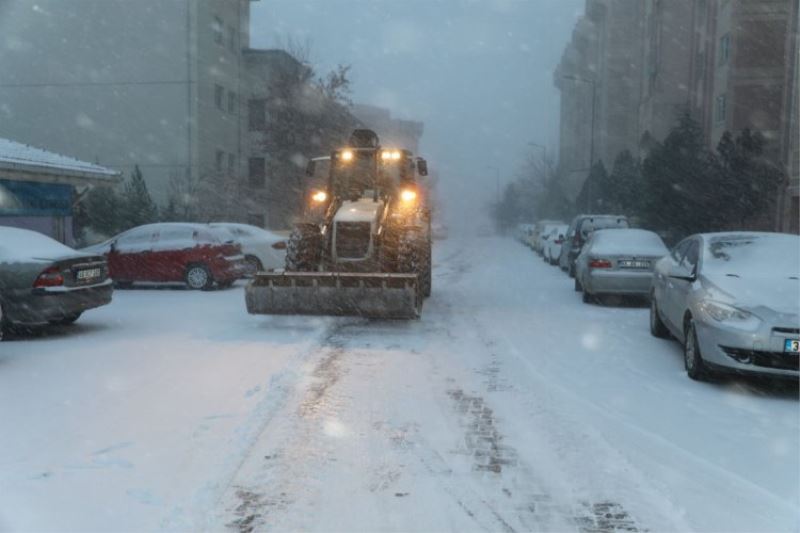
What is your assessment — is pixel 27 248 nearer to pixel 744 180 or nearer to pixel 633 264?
pixel 633 264

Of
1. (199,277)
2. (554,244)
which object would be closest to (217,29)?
(554,244)

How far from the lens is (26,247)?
10.3 meters

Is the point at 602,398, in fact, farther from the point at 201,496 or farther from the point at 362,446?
the point at 201,496

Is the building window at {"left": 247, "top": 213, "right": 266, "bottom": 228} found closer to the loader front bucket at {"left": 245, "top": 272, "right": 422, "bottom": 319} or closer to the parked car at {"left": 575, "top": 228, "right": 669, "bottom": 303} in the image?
the parked car at {"left": 575, "top": 228, "right": 669, "bottom": 303}

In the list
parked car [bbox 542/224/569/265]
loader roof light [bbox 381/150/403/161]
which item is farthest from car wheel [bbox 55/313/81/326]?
parked car [bbox 542/224/569/265]

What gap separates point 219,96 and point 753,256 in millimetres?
30827

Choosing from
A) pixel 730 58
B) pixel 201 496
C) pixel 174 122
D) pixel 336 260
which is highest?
pixel 730 58

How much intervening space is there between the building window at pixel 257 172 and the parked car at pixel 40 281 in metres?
29.8

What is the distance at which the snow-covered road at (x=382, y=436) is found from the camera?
4527 millimetres

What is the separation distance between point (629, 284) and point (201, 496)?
424 inches

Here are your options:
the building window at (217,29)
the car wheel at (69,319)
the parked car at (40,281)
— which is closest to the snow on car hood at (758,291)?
the parked car at (40,281)

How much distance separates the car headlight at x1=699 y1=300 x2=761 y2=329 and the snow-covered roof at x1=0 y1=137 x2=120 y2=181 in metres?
13.6

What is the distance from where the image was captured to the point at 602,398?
23.4ft

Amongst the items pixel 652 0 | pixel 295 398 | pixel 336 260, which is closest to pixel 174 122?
pixel 336 260
